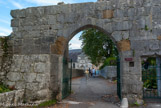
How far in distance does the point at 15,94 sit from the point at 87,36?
17187 millimetres

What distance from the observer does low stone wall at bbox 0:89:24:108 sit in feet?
15.0

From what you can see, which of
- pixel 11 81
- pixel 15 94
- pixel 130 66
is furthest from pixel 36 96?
pixel 130 66

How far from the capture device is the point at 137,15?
560 centimetres

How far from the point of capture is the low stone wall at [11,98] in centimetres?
458

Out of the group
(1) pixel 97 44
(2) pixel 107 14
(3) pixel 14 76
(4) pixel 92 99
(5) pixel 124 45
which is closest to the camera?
(5) pixel 124 45

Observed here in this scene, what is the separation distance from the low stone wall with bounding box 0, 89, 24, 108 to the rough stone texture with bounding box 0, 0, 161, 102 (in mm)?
352

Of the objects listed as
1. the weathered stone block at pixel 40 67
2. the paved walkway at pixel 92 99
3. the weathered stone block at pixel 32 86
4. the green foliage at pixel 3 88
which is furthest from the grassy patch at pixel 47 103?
the green foliage at pixel 3 88

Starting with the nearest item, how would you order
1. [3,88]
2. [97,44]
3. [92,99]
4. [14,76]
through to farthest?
[3,88], [14,76], [92,99], [97,44]

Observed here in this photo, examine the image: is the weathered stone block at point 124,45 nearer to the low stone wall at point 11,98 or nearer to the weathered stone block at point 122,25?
the weathered stone block at point 122,25

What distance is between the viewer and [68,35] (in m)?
6.02

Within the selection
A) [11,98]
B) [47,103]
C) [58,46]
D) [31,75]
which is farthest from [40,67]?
[11,98]

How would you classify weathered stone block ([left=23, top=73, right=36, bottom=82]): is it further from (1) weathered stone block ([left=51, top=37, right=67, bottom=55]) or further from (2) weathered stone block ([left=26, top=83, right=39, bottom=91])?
(1) weathered stone block ([left=51, top=37, right=67, bottom=55])

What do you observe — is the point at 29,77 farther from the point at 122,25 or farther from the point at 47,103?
the point at 122,25

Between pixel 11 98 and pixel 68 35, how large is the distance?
3.05 meters
